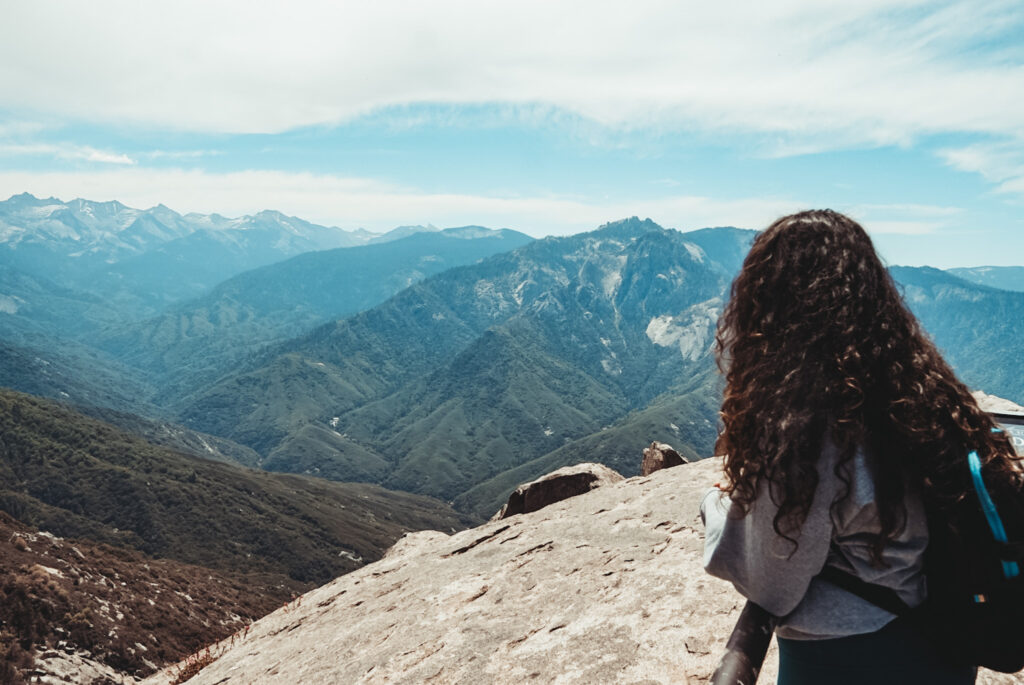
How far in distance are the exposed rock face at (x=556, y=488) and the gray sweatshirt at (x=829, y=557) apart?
15604 mm

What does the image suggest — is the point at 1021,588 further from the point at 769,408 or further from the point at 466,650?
the point at 466,650

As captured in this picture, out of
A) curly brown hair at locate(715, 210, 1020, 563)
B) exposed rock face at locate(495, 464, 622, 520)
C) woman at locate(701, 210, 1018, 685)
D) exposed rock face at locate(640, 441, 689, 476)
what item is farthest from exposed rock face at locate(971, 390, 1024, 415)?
exposed rock face at locate(495, 464, 622, 520)

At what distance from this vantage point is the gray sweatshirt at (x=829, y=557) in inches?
125

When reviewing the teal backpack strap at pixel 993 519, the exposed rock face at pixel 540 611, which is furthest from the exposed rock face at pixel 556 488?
the teal backpack strap at pixel 993 519

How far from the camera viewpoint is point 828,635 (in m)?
3.32

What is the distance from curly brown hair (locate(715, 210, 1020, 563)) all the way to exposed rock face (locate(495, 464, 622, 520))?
15.6 m

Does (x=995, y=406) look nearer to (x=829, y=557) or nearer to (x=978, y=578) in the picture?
A: (x=978, y=578)

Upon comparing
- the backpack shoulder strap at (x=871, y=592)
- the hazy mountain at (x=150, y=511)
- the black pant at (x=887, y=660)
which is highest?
the backpack shoulder strap at (x=871, y=592)

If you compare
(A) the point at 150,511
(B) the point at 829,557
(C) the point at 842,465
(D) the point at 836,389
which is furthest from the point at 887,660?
(A) the point at 150,511

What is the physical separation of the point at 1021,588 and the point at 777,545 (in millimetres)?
1156

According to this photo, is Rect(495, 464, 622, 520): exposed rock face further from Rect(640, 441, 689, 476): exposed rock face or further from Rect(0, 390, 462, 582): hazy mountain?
Rect(0, 390, 462, 582): hazy mountain

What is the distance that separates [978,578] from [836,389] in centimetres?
116

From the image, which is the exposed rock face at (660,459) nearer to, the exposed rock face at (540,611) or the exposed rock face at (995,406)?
the exposed rock face at (540,611)

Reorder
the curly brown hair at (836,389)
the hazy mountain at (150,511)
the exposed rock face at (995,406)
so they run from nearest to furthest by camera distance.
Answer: the curly brown hair at (836,389), the exposed rock face at (995,406), the hazy mountain at (150,511)
